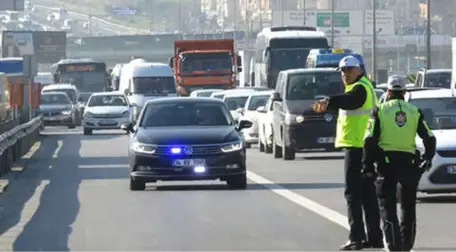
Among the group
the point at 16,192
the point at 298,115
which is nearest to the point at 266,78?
the point at 298,115

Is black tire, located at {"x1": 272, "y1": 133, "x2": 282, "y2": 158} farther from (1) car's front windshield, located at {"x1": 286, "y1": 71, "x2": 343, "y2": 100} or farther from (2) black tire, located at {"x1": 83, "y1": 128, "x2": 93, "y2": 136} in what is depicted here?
(2) black tire, located at {"x1": 83, "y1": 128, "x2": 93, "y2": 136}

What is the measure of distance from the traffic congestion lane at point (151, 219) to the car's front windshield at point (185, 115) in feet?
3.33

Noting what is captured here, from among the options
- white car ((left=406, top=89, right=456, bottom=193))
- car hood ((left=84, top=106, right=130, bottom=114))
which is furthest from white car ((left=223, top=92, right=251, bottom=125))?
white car ((left=406, top=89, right=456, bottom=193))

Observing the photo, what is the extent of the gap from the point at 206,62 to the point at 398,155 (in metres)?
51.5

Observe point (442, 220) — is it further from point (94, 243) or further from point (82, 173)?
point (82, 173)

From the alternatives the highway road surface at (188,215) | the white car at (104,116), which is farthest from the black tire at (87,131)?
the highway road surface at (188,215)

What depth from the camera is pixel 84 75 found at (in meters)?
85.3

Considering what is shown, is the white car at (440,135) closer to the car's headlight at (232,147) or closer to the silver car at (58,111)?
the car's headlight at (232,147)

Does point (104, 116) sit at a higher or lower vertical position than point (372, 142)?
lower

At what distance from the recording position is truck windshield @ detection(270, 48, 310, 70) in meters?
62.9

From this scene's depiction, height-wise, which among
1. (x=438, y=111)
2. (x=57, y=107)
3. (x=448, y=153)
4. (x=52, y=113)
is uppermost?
(x=438, y=111)

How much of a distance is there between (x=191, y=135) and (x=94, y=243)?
799 cm

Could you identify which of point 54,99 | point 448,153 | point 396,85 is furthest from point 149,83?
point 396,85

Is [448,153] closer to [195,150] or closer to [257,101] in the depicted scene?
[195,150]
